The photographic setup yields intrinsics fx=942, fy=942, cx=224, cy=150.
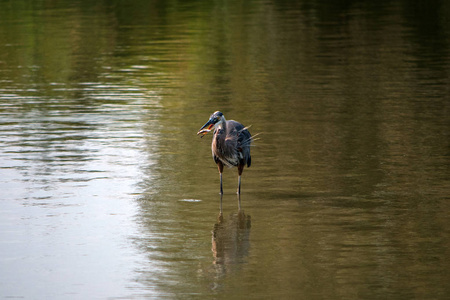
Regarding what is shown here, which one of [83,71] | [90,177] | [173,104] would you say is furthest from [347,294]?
[83,71]

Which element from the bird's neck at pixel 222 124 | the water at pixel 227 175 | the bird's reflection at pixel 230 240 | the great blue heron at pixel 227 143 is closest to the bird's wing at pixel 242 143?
the great blue heron at pixel 227 143

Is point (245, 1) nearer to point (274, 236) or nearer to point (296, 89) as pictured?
point (296, 89)

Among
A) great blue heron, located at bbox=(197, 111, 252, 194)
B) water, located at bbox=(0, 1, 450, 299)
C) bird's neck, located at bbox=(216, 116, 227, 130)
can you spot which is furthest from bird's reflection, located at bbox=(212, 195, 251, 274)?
bird's neck, located at bbox=(216, 116, 227, 130)

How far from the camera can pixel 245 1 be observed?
55.4 meters

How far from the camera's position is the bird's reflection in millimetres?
10086

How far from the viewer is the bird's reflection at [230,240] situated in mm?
10086

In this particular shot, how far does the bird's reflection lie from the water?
0.04m

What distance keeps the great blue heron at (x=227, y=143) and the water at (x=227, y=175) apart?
546mm

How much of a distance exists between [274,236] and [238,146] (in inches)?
80.9

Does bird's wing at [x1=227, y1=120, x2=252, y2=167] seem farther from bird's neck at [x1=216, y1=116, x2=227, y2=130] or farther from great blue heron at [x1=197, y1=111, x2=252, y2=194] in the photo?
bird's neck at [x1=216, y1=116, x2=227, y2=130]

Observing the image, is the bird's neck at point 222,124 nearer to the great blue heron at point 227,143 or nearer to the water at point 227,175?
the great blue heron at point 227,143

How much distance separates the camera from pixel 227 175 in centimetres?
1453

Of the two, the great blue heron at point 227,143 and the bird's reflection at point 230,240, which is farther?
the great blue heron at point 227,143

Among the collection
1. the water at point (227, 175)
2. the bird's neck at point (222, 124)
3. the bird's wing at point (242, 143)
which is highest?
the bird's neck at point (222, 124)
